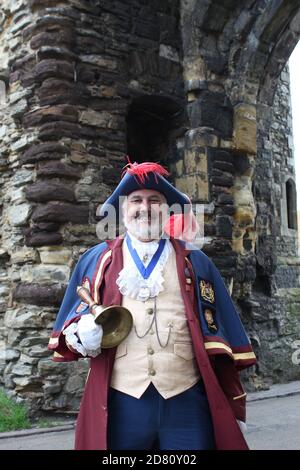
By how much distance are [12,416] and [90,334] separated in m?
2.90

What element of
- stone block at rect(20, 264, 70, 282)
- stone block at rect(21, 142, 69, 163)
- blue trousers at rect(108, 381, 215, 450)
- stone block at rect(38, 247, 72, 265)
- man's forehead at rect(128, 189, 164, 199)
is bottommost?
blue trousers at rect(108, 381, 215, 450)

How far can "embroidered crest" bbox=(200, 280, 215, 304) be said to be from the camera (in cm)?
241

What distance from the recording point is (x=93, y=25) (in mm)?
5547

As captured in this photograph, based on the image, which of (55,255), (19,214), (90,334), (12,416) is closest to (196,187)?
(55,255)

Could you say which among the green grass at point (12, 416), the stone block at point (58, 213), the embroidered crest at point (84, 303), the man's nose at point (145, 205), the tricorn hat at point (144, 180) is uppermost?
the stone block at point (58, 213)

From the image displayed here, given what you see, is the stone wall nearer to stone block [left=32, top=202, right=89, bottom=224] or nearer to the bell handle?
stone block [left=32, top=202, right=89, bottom=224]

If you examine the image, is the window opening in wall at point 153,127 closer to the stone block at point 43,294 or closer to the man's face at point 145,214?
the stone block at point 43,294

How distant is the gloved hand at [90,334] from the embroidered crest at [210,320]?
0.46 meters

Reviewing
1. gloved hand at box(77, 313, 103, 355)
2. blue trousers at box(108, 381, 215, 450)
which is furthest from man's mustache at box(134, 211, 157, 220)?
blue trousers at box(108, 381, 215, 450)

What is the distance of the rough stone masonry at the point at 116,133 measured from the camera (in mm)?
5082

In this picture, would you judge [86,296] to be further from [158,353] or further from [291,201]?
[291,201]

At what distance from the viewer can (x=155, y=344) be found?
2.26 meters

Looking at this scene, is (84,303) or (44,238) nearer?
(84,303)

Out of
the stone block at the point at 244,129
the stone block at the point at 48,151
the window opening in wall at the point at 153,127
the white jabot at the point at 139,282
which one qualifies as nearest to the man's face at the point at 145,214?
the white jabot at the point at 139,282
